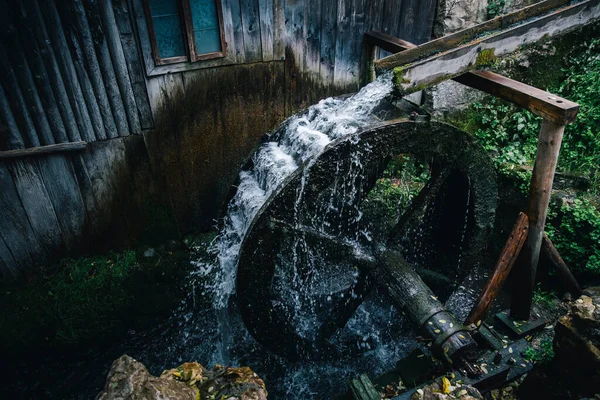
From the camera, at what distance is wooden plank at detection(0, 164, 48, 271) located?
321 centimetres

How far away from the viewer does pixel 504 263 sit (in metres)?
2.94

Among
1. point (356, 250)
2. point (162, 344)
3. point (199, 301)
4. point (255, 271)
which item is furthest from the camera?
point (199, 301)

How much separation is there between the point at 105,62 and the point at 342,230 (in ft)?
8.53

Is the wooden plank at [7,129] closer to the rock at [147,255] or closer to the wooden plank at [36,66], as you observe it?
the wooden plank at [36,66]

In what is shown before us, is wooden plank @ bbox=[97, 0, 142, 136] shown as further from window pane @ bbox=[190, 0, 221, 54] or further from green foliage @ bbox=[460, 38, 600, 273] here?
green foliage @ bbox=[460, 38, 600, 273]

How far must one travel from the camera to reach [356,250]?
3354mm

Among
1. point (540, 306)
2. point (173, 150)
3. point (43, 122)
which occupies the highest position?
point (43, 122)

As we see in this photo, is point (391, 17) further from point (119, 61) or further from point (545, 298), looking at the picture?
point (545, 298)

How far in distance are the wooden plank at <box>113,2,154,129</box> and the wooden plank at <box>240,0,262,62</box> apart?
2.99 ft

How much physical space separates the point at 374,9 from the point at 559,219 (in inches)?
108

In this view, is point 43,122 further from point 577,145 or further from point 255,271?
point 577,145

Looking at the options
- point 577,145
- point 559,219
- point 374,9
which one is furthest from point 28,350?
point 577,145

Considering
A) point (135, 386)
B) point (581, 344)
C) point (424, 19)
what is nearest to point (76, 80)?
point (135, 386)

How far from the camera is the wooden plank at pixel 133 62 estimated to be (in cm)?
298
